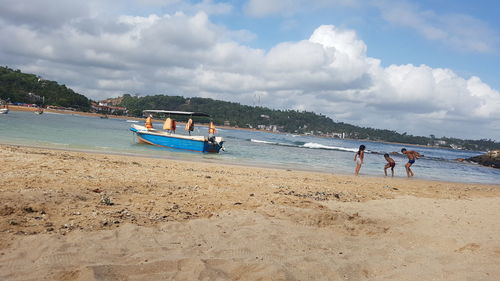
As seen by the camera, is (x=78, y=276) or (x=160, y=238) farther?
(x=160, y=238)

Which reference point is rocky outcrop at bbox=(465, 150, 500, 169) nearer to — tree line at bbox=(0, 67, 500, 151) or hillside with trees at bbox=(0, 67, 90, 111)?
tree line at bbox=(0, 67, 500, 151)

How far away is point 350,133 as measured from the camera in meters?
196

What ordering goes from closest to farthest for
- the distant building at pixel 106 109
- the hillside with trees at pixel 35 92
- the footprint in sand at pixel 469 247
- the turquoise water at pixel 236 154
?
the footprint in sand at pixel 469 247, the turquoise water at pixel 236 154, the hillside with trees at pixel 35 92, the distant building at pixel 106 109

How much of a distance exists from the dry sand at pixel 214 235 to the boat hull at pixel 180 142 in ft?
57.4

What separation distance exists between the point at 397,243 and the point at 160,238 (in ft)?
12.1

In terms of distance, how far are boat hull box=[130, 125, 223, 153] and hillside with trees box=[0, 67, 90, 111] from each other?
8802 centimetres

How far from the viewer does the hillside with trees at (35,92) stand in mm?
100375

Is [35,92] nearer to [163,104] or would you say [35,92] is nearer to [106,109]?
[106,109]

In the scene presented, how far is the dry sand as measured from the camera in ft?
12.8

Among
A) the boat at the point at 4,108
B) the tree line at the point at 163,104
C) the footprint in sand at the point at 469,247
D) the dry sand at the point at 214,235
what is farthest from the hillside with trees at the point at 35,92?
the footprint in sand at the point at 469,247

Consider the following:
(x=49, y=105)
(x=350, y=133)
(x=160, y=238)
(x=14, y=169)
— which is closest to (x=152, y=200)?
(x=160, y=238)

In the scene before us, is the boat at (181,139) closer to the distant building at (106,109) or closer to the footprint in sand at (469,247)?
the footprint in sand at (469,247)

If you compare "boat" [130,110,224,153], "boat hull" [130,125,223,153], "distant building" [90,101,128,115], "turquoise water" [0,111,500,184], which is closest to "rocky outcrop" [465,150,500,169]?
"turquoise water" [0,111,500,184]

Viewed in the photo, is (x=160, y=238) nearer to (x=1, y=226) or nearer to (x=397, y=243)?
(x=1, y=226)
